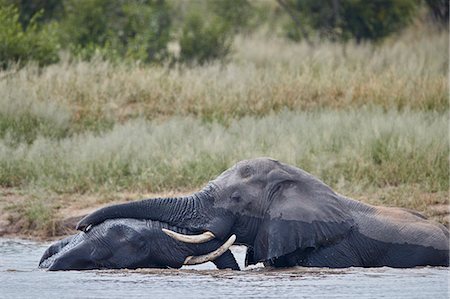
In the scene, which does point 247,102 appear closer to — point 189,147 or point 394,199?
point 189,147

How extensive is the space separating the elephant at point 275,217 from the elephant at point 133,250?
0.06 meters

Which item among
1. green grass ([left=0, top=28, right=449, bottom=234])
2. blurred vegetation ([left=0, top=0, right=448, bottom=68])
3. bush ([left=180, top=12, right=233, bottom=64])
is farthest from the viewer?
bush ([left=180, top=12, right=233, bottom=64])

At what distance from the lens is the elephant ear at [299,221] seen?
8.47 meters

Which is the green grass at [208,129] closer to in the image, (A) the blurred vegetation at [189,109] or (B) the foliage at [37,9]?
(A) the blurred vegetation at [189,109]

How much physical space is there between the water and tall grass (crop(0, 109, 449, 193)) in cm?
326

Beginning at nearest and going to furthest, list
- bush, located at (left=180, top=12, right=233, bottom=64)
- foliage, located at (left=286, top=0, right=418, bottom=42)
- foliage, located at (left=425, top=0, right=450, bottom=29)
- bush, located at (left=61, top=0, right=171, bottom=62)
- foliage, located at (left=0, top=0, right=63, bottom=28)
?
bush, located at (left=61, top=0, right=171, bottom=62) < foliage, located at (left=0, top=0, right=63, bottom=28) < bush, located at (left=180, top=12, right=233, bottom=64) < foliage, located at (left=286, top=0, right=418, bottom=42) < foliage, located at (left=425, top=0, right=450, bottom=29)

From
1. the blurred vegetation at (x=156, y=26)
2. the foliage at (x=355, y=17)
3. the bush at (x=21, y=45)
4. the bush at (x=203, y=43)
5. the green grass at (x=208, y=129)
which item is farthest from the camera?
the foliage at (x=355, y=17)

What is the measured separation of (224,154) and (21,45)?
5.21 m

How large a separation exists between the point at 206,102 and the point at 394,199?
416 cm

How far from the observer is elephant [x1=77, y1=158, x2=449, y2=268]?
8.43 meters

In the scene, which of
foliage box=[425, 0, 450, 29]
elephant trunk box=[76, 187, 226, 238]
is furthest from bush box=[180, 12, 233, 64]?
elephant trunk box=[76, 187, 226, 238]

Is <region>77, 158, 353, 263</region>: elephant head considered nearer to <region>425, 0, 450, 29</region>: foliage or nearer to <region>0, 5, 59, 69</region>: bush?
<region>0, 5, 59, 69</region>: bush

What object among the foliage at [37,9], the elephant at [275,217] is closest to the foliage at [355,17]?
the foliage at [37,9]

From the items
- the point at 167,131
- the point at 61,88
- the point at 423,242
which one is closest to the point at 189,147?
the point at 167,131
